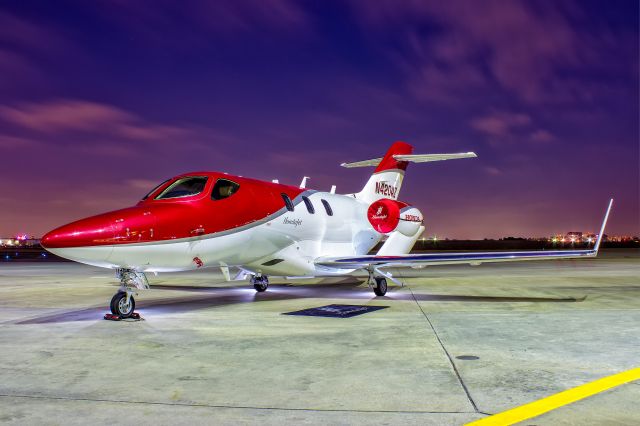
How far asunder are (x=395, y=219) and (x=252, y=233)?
5.52 meters

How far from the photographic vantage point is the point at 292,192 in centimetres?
1416

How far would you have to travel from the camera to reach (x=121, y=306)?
956 cm

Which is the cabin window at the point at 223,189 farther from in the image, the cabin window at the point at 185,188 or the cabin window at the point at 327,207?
the cabin window at the point at 327,207

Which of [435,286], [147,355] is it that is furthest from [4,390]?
[435,286]

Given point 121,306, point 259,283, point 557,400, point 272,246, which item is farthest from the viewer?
point 259,283

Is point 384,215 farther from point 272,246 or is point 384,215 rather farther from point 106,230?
point 106,230

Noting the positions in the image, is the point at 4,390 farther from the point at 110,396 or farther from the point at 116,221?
the point at 116,221

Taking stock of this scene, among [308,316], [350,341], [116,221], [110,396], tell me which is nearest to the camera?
[110,396]

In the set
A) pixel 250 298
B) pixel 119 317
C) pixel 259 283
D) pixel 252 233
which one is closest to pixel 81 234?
pixel 119 317

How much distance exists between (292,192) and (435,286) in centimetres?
590

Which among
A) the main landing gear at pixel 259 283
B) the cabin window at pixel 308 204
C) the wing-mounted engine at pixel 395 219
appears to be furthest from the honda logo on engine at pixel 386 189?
the main landing gear at pixel 259 283

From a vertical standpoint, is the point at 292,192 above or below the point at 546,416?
above

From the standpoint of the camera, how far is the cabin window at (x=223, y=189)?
11141 millimetres

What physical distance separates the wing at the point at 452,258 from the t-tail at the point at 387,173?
4.67 m
